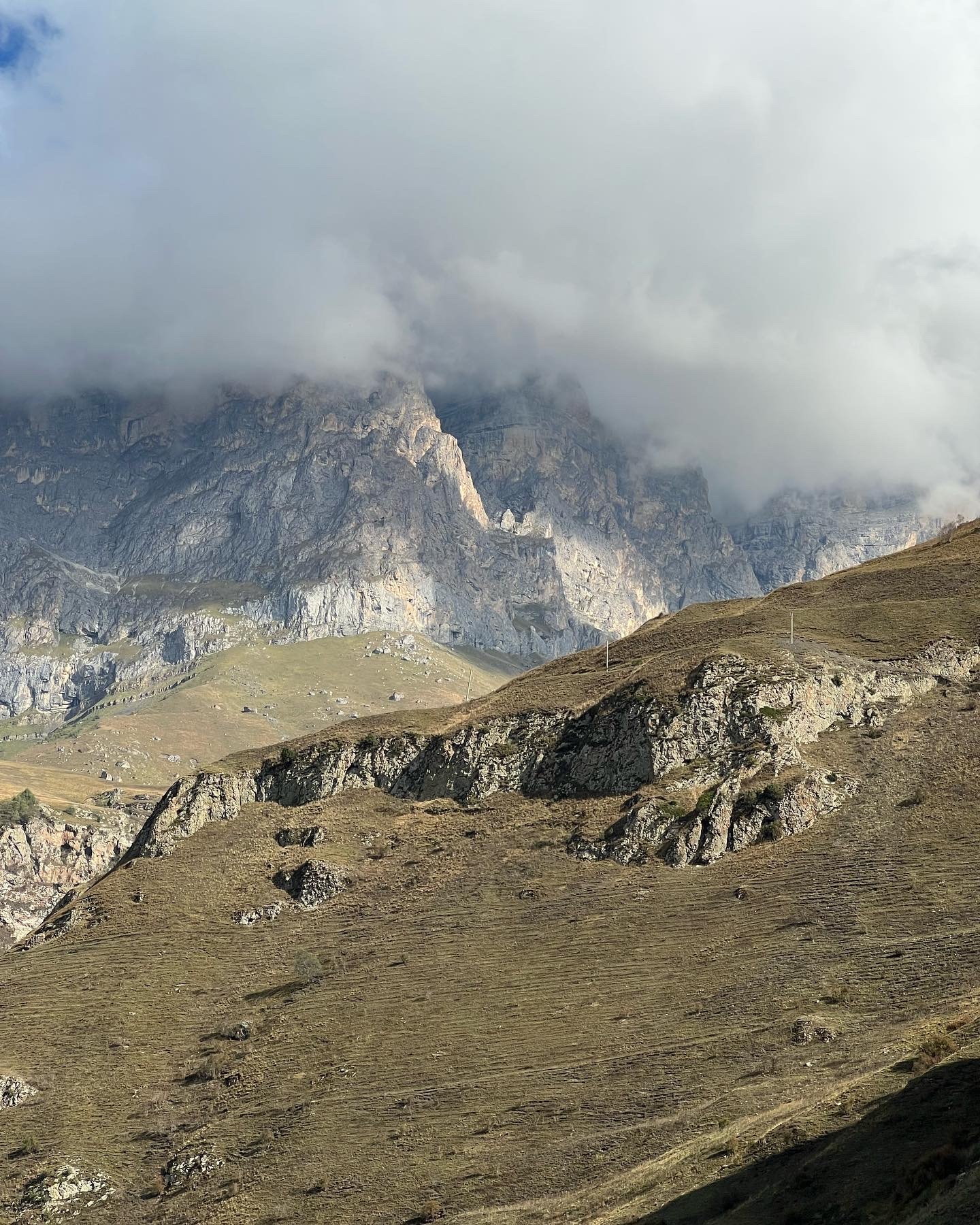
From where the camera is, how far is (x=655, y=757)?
100125 mm

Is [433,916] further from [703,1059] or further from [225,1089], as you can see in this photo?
[703,1059]

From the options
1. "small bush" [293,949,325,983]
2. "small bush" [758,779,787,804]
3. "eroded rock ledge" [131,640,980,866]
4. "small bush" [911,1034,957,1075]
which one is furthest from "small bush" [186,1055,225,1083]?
"small bush" [911,1034,957,1075]

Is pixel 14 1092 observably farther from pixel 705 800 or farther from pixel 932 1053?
pixel 932 1053

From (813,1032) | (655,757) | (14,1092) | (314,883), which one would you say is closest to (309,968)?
(314,883)

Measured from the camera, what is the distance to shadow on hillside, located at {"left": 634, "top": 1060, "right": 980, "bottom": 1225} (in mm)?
36344

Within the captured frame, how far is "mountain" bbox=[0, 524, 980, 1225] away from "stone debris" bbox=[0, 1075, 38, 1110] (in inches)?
14.0

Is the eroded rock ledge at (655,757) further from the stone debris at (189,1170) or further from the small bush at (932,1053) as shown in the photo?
the small bush at (932,1053)

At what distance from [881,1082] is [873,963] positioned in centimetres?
2068

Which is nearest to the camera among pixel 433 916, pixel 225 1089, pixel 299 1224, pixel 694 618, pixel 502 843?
pixel 299 1224

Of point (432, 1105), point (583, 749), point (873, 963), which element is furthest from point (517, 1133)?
point (583, 749)

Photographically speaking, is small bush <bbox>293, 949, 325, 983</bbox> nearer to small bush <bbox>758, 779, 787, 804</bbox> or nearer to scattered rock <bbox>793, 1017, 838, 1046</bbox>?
small bush <bbox>758, 779, 787, 804</bbox>

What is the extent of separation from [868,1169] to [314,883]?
221 ft

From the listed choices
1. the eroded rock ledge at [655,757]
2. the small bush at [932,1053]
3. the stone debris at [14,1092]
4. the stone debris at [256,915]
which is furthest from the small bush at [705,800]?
the stone debris at [14,1092]

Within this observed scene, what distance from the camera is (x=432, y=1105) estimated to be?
68.8m
